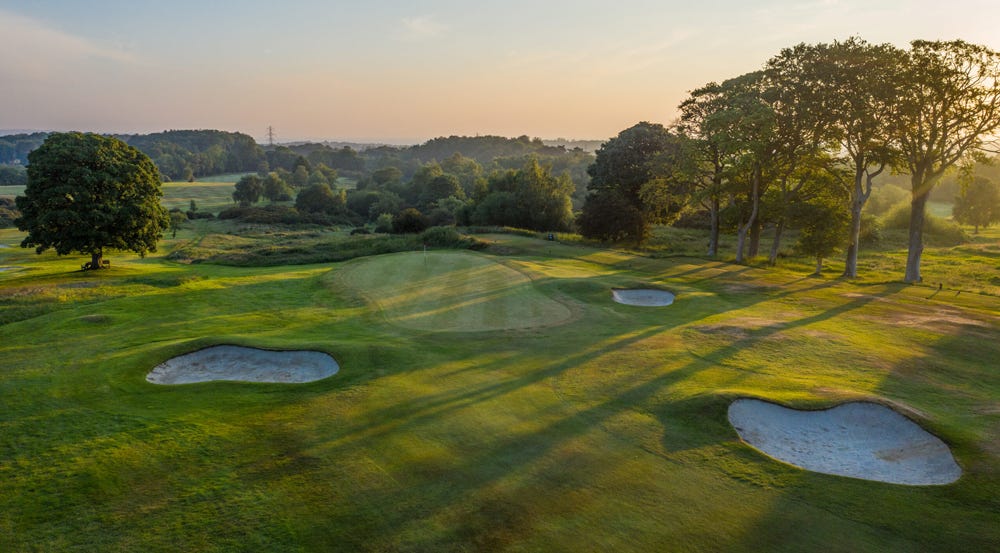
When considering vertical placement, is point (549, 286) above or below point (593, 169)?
below

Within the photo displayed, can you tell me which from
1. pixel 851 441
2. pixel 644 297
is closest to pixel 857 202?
pixel 644 297

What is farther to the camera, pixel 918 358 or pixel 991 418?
pixel 918 358

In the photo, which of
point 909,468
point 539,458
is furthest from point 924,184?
point 539,458

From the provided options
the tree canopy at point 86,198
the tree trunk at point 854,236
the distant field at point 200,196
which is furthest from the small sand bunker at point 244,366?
the distant field at point 200,196

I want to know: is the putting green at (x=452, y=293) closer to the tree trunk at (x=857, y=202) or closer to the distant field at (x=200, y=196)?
the tree trunk at (x=857, y=202)

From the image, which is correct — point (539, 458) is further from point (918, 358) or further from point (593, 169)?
point (593, 169)

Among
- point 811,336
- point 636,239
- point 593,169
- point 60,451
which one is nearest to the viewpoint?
point 60,451

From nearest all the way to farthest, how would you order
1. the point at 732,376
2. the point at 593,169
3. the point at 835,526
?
the point at 835,526 → the point at 732,376 → the point at 593,169

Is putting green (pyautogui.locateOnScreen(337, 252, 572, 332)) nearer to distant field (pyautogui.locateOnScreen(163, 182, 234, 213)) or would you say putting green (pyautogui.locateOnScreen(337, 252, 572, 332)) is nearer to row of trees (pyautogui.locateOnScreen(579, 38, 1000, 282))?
row of trees (pyautogui.locateOnScreen(579, 38, 1000, 282))
